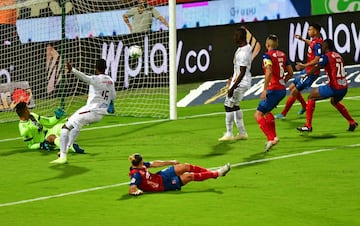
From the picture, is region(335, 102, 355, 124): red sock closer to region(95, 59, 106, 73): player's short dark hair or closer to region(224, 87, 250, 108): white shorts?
region(224, 87, 250, 108): white shorts

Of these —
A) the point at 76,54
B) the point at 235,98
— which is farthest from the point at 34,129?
the point at 76,54

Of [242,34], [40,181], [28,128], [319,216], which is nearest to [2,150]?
[28,128]

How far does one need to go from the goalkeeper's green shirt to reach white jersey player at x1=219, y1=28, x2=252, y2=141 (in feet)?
10.5

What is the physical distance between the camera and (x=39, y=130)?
21500 mm

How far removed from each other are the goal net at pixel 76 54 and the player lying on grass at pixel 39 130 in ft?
14.4

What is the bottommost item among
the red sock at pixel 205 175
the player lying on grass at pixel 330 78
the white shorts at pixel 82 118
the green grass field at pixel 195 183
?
the green grass field at pixel 195 183

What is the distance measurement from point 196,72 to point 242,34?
8.12 metres

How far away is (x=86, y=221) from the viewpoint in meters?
15.2

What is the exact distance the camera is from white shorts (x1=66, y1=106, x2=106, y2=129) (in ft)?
65.3

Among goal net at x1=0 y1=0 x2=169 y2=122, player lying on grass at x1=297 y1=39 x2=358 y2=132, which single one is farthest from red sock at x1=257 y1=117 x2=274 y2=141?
goal net at x1=0 y1=0 x2=169 y2=122

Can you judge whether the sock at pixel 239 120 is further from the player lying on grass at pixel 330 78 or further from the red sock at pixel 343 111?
the red sock at pixel 343 111

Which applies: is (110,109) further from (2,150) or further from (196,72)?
(196,72)

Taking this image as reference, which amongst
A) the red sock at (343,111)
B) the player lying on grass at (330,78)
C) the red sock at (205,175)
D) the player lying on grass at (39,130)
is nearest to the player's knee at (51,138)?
the player lying on grass at (39,130)

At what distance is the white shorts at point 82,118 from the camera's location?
65.3 ft
